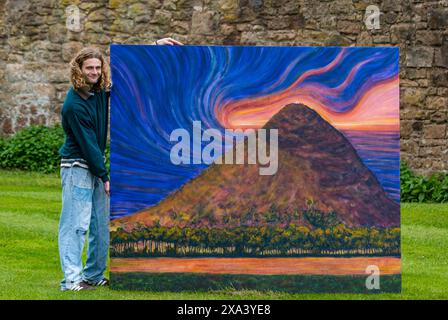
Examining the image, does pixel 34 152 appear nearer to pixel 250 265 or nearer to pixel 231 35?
pixel 231 35

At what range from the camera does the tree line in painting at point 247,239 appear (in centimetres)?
705

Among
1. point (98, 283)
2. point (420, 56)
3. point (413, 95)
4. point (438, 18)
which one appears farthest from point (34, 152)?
point (98, 283)

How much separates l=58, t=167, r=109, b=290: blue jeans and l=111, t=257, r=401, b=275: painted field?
1.12ft

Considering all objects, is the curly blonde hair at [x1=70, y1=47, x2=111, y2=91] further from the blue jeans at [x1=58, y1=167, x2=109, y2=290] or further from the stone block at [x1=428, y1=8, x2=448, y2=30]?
the stone block at [x1=428, y1=8, x2=448, y2=30]

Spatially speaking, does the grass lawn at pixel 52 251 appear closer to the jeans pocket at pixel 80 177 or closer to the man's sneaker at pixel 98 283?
the man's sneaker at pixel 98 283

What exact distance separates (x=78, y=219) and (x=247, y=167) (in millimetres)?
1160

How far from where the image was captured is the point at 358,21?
15578 mm

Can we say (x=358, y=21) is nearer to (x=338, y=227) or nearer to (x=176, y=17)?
(x=176, y=17)

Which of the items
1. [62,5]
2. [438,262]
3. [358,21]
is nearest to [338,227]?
[438,262]

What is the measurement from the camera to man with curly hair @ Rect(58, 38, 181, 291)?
718cm

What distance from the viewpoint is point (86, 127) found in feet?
23.6

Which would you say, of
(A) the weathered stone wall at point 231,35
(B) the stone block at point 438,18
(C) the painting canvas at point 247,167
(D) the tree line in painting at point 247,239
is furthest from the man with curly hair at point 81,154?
(B) the stone block at point 438,18

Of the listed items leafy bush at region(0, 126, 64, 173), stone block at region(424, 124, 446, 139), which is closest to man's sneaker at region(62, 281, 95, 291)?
leafy bush at region(0, 126, 64, 173)

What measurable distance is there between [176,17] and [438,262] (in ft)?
25.7
